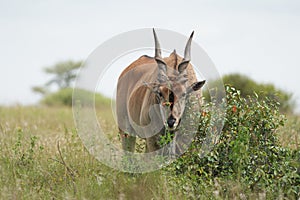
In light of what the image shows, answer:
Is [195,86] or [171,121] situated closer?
[171,121]

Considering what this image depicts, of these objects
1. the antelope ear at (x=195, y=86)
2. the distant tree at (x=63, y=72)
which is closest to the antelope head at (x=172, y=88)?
the antelope ear at (x=195, y=86)

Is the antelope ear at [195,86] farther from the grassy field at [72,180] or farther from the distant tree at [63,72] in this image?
the distant tree at [63,72]

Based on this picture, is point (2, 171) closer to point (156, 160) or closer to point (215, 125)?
point (156, 160)

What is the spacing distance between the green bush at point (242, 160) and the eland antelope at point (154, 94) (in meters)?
0.44

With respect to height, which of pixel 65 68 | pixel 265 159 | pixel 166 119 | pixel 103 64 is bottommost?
pixel 65 68

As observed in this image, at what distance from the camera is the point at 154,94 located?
661 cm

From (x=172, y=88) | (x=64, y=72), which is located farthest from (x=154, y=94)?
(x=64, y=72)

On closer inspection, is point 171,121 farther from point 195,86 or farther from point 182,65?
point 182,65

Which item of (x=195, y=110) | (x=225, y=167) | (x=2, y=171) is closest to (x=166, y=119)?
(x=195, y=110)

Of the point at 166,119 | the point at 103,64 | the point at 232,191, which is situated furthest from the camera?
the point at 103,64

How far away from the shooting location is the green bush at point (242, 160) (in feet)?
19.4

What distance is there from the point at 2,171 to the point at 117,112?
91.5 inches

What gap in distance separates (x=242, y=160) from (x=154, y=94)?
1.36m

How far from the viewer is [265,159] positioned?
6473 mm
